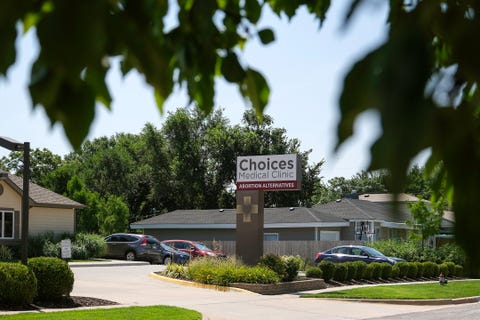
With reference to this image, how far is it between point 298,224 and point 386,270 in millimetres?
13261

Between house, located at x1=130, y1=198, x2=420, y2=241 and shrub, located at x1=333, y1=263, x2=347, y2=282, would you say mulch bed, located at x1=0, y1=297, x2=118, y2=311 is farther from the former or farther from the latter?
house, located at x1=130, y1=198, x2=420, y2=241

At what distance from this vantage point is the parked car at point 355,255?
31.8 meters

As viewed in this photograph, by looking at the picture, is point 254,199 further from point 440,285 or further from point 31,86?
point 31,86

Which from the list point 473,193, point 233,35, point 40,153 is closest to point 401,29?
point 473,193

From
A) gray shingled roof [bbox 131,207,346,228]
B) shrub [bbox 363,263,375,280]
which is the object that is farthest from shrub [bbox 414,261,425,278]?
gray shingled roof [bbox 131,207,346,228]

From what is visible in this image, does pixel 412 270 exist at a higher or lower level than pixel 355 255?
lower

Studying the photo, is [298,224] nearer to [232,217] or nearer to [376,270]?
[232,217]

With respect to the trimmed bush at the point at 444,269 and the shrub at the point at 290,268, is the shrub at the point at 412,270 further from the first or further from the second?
the shrub at the point at 290,268

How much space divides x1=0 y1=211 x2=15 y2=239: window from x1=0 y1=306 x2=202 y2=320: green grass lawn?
22627 millimetres

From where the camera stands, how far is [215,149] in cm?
6788

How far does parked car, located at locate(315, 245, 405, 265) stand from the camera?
31750 mm

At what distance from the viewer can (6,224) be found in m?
36.2

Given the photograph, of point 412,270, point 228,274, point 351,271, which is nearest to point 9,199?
point 228,274

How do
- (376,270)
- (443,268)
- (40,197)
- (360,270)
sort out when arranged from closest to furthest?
(360,270), (376,270), (443,268), (40,197)
